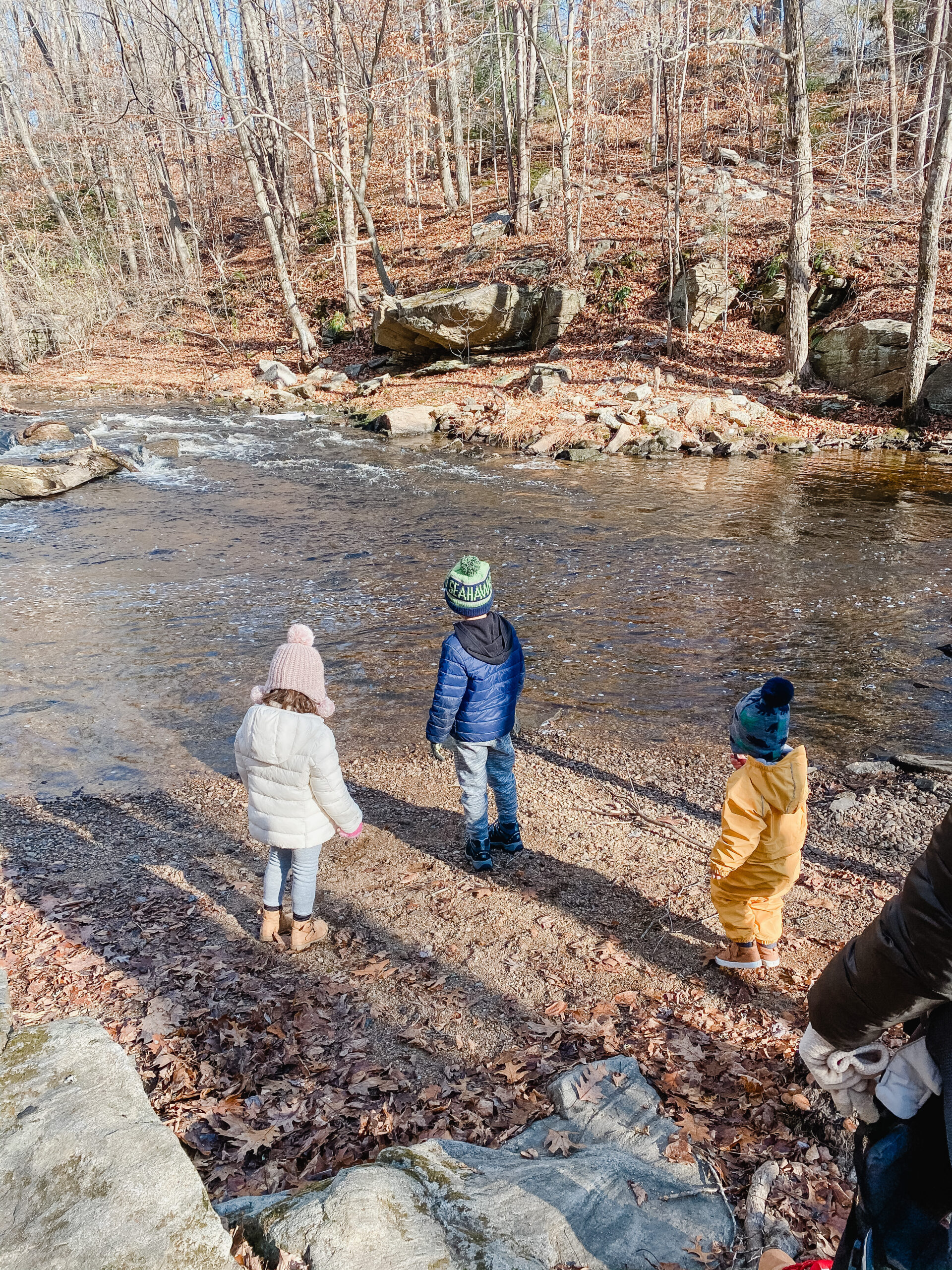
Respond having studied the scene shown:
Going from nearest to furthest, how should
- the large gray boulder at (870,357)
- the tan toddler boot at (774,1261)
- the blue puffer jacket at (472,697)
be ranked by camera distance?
the tan toddler boot at (774,1261), the blue puffer jacket at (472,697), the large gray boulder at (870,357)

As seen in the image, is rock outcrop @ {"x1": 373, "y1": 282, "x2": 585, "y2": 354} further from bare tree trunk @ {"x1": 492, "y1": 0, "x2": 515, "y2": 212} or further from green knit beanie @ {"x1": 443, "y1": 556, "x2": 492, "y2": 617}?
green knit beanie @ {"x1": 443, "y1": 556, "x2": 492, "y2": 617}

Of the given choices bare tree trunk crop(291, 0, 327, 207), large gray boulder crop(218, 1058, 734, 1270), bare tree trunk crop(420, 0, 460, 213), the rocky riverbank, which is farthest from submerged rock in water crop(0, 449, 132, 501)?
bare tree trunk crop(420, 0, 460, 213)

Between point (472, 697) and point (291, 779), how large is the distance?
1.29 metres

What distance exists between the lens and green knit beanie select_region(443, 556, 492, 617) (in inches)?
188

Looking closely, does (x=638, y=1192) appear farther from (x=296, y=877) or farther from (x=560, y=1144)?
(x=296, y=877)

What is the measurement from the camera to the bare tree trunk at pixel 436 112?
28.5 m

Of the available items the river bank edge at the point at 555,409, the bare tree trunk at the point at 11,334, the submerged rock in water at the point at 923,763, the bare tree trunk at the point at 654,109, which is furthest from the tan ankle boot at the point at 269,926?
the bare tree trunk at the point at 654,109

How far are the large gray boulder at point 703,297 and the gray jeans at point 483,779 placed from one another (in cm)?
2165

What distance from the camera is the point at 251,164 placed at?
26.1 meters

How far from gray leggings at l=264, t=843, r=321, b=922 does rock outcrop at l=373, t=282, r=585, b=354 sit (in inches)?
900


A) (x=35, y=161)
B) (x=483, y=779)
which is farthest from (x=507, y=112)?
(x=483, y=779)

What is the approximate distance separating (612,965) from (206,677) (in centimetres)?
589

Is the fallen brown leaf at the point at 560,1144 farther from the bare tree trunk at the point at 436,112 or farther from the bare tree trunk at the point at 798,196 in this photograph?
the bare tree trunk at the point at 436,112

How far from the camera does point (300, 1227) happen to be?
7.47 feet
